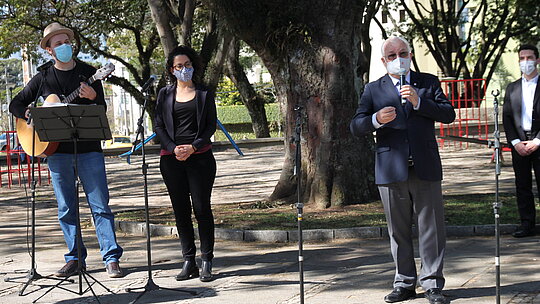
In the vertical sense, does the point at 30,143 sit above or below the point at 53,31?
below

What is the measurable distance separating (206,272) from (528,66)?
4.27m

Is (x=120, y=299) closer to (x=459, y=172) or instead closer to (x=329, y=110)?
(x=329, y=110)

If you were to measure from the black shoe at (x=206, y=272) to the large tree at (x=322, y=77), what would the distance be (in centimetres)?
416

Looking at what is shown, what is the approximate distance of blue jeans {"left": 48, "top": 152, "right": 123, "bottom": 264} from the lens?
331 inches

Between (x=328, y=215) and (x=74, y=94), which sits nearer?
(x=74, y=94)

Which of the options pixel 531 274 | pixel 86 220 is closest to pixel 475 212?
pixel 531 274

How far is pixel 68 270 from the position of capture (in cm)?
841

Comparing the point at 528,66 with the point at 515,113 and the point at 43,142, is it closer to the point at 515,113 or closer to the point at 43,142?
the point at 515,113

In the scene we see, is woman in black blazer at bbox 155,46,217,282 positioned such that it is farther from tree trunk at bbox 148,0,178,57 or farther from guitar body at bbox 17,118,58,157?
tree trunk at bbox 148,0,178,57

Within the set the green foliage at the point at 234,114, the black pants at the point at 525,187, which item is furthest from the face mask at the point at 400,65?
the green foliage at the point at 234,114

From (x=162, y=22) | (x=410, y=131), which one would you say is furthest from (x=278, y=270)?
(x=162, y=22)

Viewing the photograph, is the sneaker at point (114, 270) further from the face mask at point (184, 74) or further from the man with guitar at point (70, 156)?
the face mask at point (184, 74)

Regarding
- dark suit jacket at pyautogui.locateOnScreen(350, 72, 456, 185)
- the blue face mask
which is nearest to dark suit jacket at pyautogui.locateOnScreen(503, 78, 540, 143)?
dark suit jacket at pyautogui.locateOnScreen(350, 72, 456, 185)

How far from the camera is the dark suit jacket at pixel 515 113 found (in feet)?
30.9
